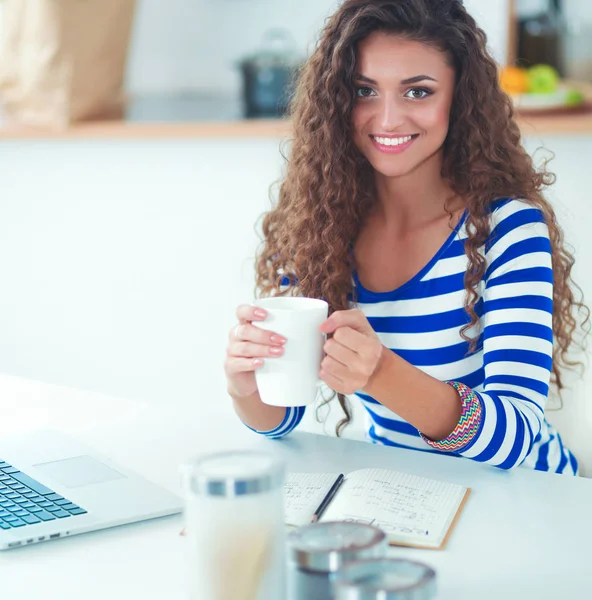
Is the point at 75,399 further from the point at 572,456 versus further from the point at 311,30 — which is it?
the point at 311,30

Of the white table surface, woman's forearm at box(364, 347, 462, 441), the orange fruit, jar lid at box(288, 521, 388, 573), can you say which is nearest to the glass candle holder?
jar lid at box(288, 521, 388, 573)

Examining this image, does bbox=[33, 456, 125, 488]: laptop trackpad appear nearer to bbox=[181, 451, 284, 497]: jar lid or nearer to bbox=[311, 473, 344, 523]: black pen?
bbox=[311, 473, 344, 523]: black pen

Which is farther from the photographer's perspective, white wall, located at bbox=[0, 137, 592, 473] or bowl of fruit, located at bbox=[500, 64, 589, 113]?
white wall, located at bbox=[0, 137, 592, 473]

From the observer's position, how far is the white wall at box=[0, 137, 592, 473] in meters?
2.56

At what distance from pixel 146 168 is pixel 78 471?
1689mm

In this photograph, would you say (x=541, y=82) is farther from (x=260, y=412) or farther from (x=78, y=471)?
(x=78, y=471)

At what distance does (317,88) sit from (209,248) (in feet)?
4.09

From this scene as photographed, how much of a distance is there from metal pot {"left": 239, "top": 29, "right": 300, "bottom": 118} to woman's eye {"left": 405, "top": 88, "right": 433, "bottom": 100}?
3.75 ft

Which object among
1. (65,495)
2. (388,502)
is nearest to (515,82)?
(388,502)

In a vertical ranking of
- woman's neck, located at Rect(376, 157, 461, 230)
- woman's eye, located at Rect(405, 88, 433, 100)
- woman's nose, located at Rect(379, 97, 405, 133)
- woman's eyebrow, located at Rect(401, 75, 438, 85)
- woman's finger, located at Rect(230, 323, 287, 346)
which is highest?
woman's eyebrow, located at Rect(401, 75, 438, 85)

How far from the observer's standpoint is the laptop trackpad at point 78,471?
103 cm

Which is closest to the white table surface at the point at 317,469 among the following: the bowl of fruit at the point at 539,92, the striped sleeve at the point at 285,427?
the striped sleeve at the point at 285,427

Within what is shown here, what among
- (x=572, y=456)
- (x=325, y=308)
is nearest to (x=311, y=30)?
(x=572, y=456)

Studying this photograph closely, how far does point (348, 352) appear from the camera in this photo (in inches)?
38.8
